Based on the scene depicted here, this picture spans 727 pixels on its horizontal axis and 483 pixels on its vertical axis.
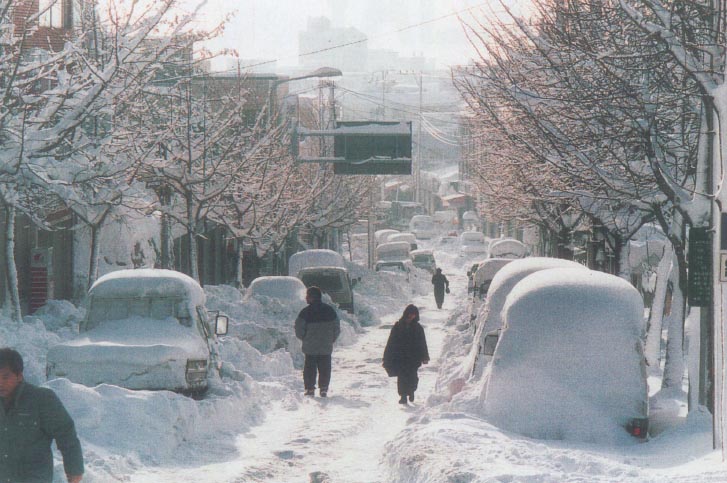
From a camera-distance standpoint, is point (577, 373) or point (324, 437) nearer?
point (577, 373)

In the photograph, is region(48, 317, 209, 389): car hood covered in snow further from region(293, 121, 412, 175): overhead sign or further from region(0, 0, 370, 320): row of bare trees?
region(293, 121, 412, 175): overhead sign

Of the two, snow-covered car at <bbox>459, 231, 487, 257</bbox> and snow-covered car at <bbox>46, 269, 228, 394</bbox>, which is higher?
snow-covered car at <bbox>46, 269, 228, 394</bbox>

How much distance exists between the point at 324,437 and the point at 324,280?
59.8ft

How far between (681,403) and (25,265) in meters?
18.1

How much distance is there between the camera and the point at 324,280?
30.5 meters

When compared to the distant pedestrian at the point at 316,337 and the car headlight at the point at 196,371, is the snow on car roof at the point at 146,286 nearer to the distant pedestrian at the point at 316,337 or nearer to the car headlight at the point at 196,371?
the car headlight at the point at 196,371

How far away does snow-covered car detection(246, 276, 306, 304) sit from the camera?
2656cm

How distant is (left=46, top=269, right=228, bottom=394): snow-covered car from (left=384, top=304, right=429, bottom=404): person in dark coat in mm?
2694

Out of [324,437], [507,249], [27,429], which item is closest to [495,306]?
[324,437]

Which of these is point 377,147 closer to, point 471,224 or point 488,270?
point 488,270

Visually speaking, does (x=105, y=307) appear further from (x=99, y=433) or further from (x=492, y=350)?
(x=492, y=350)

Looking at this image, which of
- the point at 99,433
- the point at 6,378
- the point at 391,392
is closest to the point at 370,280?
the point at 391,392

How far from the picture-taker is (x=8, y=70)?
43.4 ft

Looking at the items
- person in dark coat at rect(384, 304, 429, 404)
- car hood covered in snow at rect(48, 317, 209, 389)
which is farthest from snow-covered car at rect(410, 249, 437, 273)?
car hood covered in snow at rect(48, 317, 209, 389)
